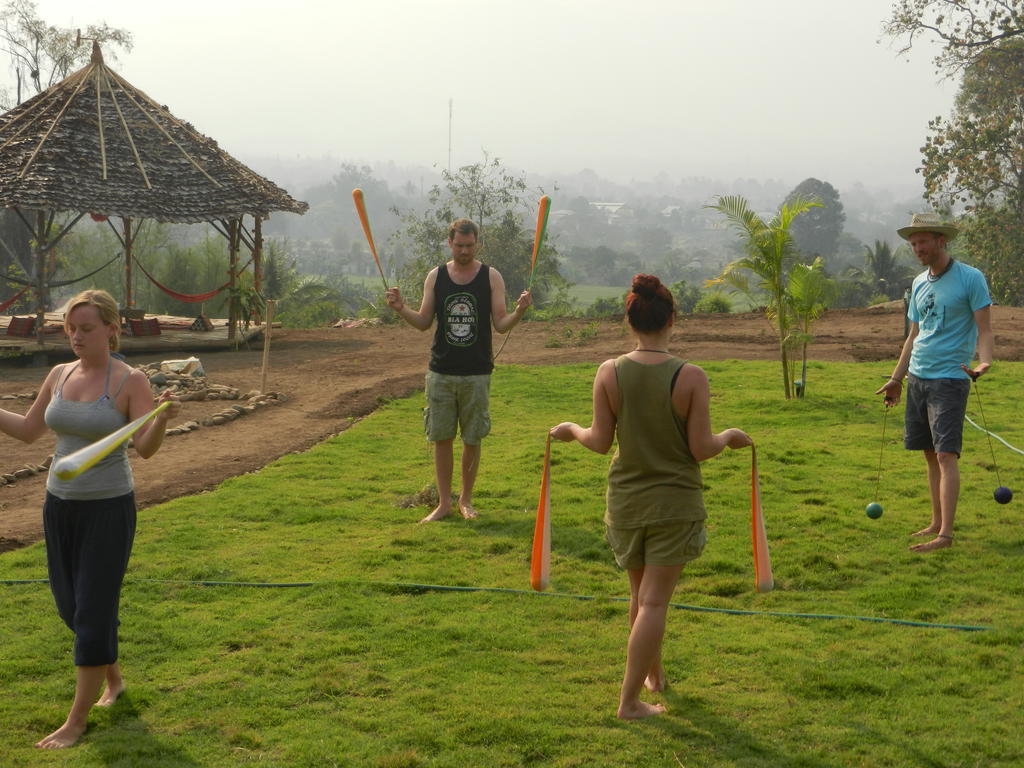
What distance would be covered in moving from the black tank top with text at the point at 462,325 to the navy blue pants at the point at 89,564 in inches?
138

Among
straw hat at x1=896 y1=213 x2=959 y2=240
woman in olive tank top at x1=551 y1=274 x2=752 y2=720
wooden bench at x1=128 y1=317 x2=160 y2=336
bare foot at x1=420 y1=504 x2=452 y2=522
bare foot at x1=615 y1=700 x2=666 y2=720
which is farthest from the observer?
wooden bench at x1=128 y1=317 x2=160 y2=336

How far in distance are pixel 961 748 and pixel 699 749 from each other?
1.03 meters

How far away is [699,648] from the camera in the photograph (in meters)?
5.46

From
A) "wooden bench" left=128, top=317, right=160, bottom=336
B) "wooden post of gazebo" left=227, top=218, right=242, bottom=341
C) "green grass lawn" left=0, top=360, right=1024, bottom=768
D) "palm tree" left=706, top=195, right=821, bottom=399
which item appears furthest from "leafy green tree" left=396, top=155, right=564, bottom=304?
"green grass lawn" left=0, top=360, right=1024, bottom=768

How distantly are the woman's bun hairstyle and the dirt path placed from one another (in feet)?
18.4

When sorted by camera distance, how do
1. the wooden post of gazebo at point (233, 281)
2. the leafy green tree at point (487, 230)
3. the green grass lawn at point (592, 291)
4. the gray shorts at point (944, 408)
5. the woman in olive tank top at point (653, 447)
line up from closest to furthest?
the woman in olive tank top at point (653, 447), the gray shorts at point (944, 408), the wooden post of gazebo at point (233, 281), the leafy green tree at point (487, 230), the green grass lawn at point (592, 291)

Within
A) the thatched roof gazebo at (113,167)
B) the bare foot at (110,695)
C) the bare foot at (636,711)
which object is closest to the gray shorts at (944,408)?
the bare foot at (636,711)

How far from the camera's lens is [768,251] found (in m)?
12.9

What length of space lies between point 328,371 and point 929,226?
43.4 ft

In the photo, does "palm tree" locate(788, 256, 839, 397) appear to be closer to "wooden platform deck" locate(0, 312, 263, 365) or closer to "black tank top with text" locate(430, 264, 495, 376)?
"black tank top with text" locate(430, 264, 495, 376)

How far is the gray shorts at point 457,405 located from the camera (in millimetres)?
7797

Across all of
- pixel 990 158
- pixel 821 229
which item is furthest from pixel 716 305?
pixel 821 229

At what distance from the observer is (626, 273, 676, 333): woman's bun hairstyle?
14.0 ft

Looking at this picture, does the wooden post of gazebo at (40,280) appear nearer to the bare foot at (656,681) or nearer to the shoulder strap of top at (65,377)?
the shoulder strap of top at (65,377)
